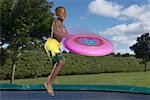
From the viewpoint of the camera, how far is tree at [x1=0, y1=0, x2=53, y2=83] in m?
17.7

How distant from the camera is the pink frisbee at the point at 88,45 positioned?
248 inches

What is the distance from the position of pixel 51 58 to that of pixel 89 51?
64 cm

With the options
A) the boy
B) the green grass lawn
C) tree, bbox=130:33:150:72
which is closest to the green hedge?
tree, bbox=130:33:150:72

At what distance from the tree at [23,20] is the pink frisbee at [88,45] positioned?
1046 centimetres

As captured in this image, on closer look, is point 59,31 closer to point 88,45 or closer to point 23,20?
point 88,45

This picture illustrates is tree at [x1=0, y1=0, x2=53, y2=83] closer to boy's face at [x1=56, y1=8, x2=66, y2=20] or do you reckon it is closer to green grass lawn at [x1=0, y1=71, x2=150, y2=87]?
green grass lawn at [x1=0, y1=71, x2=150, y2=87]

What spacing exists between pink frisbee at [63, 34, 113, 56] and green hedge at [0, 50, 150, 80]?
14.6 meters

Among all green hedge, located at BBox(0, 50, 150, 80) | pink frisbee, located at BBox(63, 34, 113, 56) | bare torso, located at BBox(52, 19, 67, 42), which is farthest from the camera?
green hedge, located at BBox(0, 50, 150, 80)

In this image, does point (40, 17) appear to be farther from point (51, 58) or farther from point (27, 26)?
point (51, 58)

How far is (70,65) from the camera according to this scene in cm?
2788

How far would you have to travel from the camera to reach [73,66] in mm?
28078

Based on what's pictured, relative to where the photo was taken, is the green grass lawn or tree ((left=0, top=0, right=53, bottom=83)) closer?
tree ((left=0, top=0, right=53, bottom=83))

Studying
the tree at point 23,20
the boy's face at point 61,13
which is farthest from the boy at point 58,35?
the tree at point 23,20

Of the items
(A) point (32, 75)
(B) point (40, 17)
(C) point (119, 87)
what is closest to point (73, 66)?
(A) point (32, 75)
